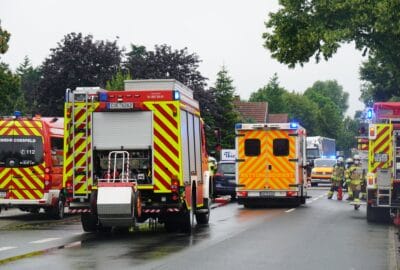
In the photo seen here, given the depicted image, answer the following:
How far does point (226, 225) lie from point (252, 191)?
8.08 meters

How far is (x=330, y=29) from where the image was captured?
27578 millimetres

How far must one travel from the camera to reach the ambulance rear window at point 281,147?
28250 millimetres

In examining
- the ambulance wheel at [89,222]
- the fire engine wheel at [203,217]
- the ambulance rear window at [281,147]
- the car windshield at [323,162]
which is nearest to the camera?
the ambulance wheel at [89,222]

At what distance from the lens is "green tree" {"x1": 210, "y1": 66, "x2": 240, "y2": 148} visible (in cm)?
5638

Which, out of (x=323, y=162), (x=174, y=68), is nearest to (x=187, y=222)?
(x=174, y=68)

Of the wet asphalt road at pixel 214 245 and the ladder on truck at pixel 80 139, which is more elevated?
the ladder on truck at pixel 80 139

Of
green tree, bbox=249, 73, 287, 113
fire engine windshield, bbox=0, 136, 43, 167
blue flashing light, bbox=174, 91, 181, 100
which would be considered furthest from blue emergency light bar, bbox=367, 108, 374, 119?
green tree, bbox=249, 73, 287, 113

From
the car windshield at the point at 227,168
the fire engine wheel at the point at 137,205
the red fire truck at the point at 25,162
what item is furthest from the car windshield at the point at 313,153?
the fire engine wheel at the point at 137,205

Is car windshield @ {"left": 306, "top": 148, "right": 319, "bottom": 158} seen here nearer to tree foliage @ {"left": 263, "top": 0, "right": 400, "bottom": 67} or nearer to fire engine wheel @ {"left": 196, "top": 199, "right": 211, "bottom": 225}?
tree foliage @ {"left": 263, "top": 0, "right": 400, "bottom": 67}

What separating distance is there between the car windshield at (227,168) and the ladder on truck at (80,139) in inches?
630

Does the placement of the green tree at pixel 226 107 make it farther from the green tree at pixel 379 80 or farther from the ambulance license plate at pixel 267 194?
the ambulance license plate at pixel 267 194

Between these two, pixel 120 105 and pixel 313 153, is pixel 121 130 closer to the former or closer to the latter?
pixel 120 105

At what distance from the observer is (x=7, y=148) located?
22500mm

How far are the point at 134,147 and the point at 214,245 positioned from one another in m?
3.16
